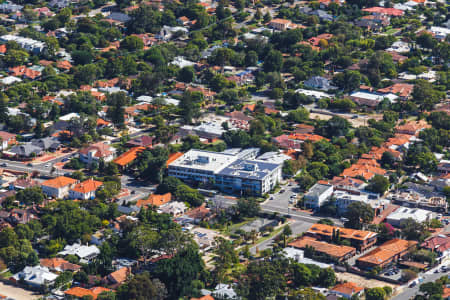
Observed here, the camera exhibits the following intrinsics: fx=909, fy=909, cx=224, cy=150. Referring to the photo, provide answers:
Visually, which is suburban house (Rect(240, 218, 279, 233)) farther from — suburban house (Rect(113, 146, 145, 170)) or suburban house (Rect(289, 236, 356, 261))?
suburban house (Rect(113, 146, 145, 170))

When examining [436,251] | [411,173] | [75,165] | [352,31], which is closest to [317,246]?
[436,251]

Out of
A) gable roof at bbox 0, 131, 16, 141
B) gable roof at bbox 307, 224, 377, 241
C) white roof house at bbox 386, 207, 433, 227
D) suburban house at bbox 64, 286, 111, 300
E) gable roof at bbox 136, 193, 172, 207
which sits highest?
gable roof at bbox 0, 131, 16, 141

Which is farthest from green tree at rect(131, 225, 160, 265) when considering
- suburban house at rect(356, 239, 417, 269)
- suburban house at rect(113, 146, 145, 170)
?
suburban house at rect(113, 146, 145, 170)

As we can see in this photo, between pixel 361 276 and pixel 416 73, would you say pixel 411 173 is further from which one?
pixel 416 73

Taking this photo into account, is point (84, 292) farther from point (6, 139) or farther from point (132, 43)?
point (132, 43)

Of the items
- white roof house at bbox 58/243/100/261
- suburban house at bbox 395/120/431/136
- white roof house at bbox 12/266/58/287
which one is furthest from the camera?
suburban house at bbox 395/120/431/136

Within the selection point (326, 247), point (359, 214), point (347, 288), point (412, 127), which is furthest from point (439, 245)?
point (412, 127)

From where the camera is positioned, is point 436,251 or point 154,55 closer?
point 436,251
